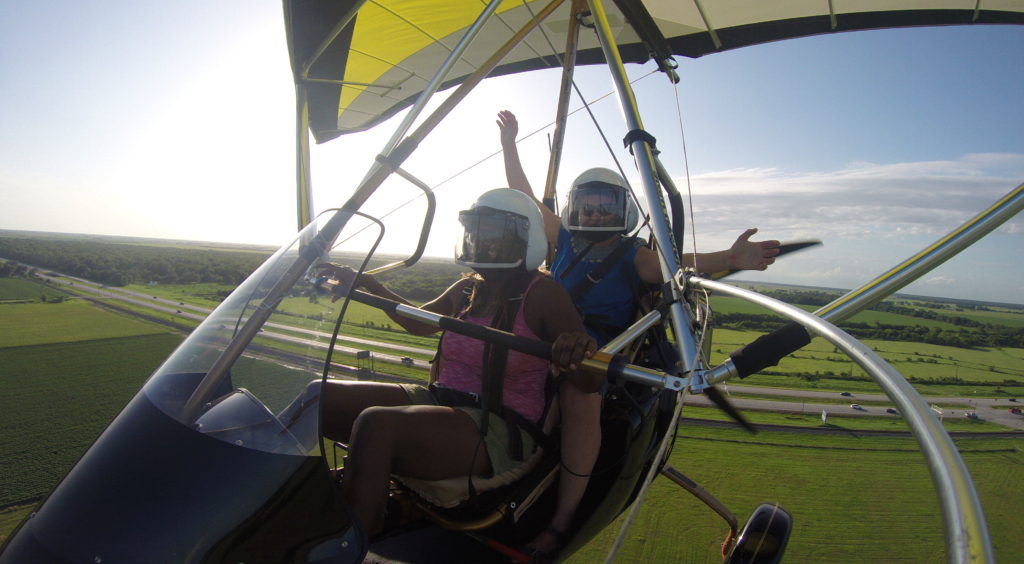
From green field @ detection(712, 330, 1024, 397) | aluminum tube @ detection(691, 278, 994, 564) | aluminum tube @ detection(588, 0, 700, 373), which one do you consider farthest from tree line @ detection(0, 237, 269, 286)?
aluminum tube @ detection(691, 278, 994, 564)

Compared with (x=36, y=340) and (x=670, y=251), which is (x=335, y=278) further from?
(x=36, y=340)

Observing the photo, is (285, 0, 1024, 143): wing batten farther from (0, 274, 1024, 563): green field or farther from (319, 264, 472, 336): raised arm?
(0, 274, 1024, 563): green field

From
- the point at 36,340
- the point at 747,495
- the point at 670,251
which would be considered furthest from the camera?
the point at 36,340

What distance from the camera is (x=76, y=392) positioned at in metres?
21.5

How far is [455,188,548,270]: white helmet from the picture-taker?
2.41m

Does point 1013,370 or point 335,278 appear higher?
point 335,278

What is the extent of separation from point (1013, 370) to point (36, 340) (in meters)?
88.4

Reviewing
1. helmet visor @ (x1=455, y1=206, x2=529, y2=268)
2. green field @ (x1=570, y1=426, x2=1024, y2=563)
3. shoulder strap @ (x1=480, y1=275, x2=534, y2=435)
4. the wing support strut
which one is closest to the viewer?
the wing support strut

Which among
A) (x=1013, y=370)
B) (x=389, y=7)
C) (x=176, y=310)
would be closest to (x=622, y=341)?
(x=389, y=7)

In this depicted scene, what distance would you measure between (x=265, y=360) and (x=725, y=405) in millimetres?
1706

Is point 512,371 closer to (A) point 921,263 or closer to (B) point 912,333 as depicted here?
(A) point 921,263

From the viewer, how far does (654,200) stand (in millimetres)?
2666

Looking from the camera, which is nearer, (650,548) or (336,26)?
(336,26)

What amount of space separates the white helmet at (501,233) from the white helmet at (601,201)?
101 cm
